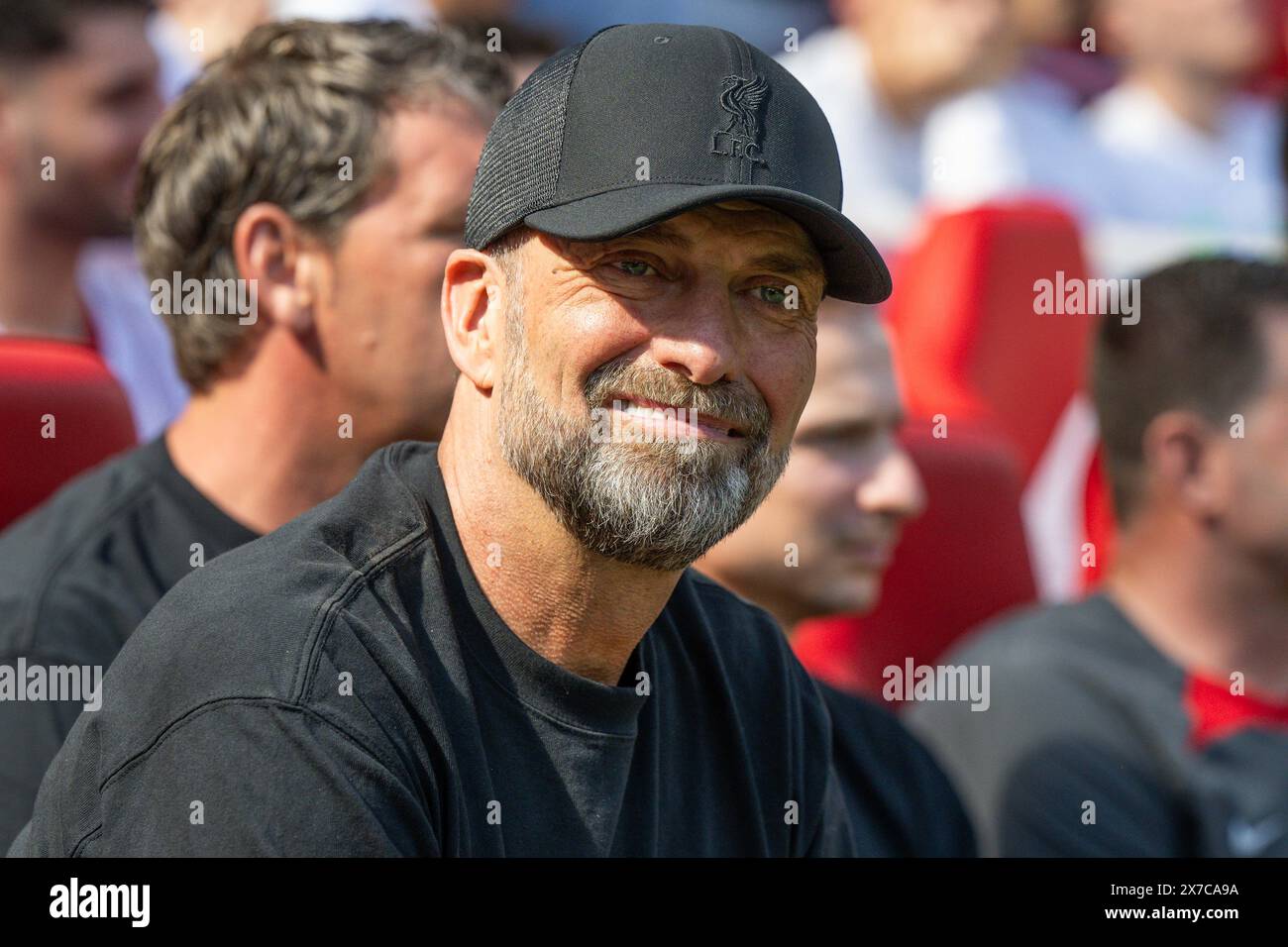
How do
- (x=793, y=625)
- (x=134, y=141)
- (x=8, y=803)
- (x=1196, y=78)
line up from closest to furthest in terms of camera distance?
(x=8, y=803)
(x=793, y=625)
(x=134, y=141)
(x=1196, y=78)

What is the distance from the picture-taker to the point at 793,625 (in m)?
2.56

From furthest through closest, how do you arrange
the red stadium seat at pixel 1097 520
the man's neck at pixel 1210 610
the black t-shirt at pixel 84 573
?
the red stadium seat at pixel 1097 520 → the man's neck at pixel 1210 610 → the black t-shirt at pixel 84 573

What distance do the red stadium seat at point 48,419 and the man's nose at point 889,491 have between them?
1.14 meters

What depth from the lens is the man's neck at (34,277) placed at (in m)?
2.97

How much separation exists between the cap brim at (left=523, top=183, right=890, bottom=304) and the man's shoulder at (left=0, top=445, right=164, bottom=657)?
80cm

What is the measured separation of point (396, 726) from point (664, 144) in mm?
508

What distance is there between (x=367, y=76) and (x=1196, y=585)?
163 cm

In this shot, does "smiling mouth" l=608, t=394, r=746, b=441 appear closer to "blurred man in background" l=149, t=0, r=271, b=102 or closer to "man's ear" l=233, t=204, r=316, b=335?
"man's ear" l=233, t=204, r=316, b=335

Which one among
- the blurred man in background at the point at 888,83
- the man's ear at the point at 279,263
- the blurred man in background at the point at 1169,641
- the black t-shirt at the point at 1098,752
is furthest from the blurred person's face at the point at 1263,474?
the man's ear at the point at 279,263

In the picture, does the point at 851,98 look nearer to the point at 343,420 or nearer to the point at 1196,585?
the point at 1196,585

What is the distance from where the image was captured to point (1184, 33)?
16.6 feet

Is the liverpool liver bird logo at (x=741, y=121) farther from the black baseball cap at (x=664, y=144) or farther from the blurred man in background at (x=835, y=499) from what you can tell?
the blurred man in background at (x=835, y=499)

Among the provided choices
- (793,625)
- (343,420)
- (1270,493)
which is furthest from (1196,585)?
(343,420)

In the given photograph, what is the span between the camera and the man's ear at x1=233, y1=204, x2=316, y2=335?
215cm
